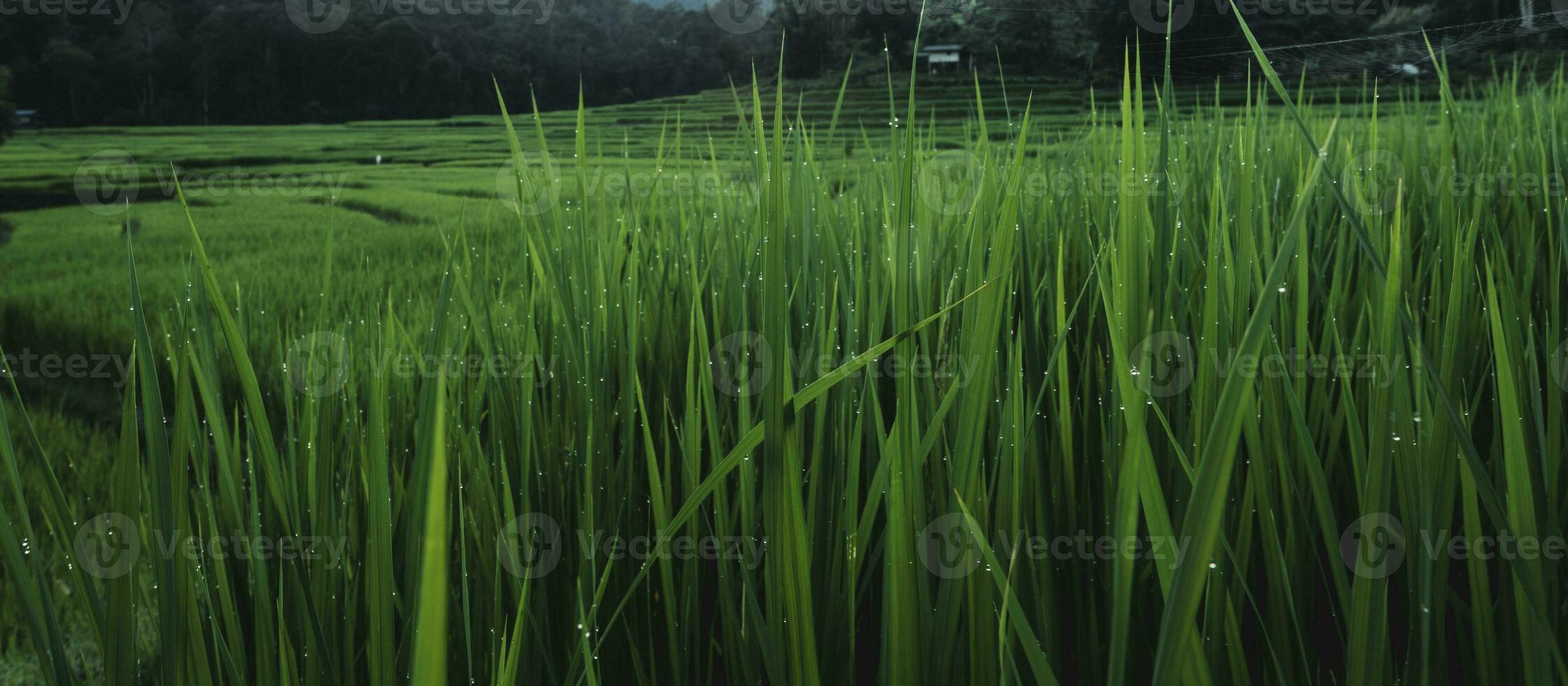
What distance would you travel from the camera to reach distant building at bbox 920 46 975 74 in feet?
52.4

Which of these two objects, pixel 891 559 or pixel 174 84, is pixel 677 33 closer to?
pixel 174 84

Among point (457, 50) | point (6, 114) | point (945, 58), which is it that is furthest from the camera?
point (457, 50)

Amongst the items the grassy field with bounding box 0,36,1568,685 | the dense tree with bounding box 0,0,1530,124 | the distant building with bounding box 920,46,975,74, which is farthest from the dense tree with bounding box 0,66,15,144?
the distant building with bounding box 920,46,975,74

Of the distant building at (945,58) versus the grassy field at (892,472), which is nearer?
the grassy field at (892,472)

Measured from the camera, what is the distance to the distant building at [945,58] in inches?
628

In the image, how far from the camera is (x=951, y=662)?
0.38 m

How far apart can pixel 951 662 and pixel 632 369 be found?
0.87ft

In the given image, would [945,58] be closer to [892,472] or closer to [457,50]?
[457,50]

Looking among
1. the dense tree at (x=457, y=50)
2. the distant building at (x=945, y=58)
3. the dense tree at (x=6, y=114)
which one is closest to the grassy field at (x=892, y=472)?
the dense tree at (x=6, y=114)

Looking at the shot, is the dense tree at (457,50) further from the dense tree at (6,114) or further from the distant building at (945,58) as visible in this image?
the dense tree at (6,114)

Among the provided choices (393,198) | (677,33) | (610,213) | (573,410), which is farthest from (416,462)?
(677,33)

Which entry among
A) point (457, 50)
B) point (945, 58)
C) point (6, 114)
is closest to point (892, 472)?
point (6, 114)

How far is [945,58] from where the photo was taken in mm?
16953

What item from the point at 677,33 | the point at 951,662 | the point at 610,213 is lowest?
the point at 951,662
